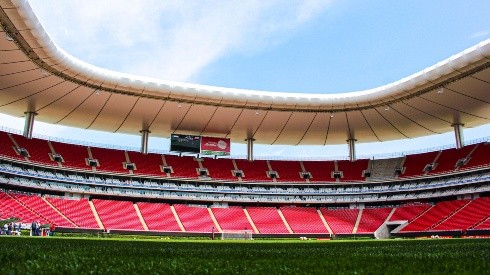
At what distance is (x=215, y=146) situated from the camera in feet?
159

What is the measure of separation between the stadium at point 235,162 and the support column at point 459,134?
119mm

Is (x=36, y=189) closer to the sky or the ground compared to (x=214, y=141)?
closer to the ground

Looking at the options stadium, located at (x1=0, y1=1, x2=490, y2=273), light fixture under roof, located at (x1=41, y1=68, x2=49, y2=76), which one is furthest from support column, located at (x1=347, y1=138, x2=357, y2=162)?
light fixture under roof, located at (x1=41, y1=68, x2=49, y2=76)

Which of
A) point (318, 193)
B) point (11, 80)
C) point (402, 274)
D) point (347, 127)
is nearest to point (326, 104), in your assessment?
point (347, 127)

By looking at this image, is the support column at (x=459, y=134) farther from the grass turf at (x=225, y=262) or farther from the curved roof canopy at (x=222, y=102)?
the grass turf at (x=225, y=262)

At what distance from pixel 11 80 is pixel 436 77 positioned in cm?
3223

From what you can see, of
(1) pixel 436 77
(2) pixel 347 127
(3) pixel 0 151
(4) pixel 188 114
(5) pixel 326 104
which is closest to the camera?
(1) pixel 436 77

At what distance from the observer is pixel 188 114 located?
43.3 meters

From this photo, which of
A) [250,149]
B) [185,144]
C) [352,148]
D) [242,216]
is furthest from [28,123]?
[352,148]

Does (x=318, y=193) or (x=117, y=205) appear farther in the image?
(x=318, y=193)

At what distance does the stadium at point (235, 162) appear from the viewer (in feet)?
112

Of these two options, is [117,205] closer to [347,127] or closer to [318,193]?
[318,193]

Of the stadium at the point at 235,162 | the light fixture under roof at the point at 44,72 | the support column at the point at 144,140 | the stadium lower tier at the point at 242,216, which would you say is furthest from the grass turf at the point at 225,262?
the support column at the point at 144,140

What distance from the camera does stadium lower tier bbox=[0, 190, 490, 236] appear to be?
3503 cm
